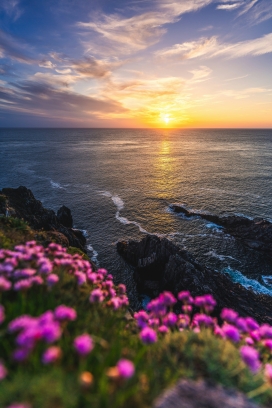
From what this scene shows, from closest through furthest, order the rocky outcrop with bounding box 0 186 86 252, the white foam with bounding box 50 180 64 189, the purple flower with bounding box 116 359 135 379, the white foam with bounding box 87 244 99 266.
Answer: the purple flower with bounding box 116 359 135 379, the rocky outcrop with bounding box 0 186 86 252, the white foam with bounding box 87 244 99 266, the white foam with bounding box 50 180 64 189

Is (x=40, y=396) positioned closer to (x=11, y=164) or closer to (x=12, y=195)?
(x=12, y=195)

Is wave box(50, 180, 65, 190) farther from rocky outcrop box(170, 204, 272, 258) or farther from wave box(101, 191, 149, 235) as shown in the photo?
rocky outcrop box(170, 204, 272, 258)

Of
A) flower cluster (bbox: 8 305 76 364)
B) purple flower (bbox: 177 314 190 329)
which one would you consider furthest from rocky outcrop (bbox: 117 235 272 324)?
flower cluster (bbox: 8 305 76 364)

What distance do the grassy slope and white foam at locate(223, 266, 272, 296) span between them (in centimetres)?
2775

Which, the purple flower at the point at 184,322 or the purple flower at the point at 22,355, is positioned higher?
the purple flower at the point at 22,355

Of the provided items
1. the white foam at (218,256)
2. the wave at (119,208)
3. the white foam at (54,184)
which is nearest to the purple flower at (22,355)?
the white foam at (218,256)

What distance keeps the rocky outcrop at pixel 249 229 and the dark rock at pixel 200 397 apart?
3654 centimetres

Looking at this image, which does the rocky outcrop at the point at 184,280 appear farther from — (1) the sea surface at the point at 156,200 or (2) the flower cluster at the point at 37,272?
(2) the flower cluster at the point at 37,272

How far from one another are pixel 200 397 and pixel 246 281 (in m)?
30.7

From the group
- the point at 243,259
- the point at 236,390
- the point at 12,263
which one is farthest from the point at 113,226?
the point at 236,390

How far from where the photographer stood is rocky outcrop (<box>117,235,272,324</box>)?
2359 cm

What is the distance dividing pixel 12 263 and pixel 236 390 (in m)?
5.99

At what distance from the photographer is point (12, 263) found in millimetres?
6320

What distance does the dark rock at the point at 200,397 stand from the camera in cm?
350
